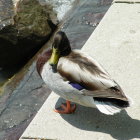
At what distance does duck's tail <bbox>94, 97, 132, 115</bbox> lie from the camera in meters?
4.01

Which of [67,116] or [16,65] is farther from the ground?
[67,116]

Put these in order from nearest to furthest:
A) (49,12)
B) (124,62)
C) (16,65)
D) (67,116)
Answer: (67,116), (124,62), (16,65), (49,12)

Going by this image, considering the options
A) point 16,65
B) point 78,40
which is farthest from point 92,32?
point 16,65

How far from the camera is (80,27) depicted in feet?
21.3

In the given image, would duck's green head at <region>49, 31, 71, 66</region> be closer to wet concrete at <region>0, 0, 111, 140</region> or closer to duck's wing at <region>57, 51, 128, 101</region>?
duck's wing at <region>57, 51, 128, 101</region>

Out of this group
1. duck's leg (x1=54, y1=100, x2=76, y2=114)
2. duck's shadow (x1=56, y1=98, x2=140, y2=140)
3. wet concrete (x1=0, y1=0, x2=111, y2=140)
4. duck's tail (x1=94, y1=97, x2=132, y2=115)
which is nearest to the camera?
duck's tail (x1=94, y1=97, x2=132, y2=115)

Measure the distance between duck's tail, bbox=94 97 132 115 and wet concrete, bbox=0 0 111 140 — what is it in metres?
0.94

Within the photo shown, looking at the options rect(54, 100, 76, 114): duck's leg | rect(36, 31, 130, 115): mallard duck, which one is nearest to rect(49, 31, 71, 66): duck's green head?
rect(36, 31, 130, 115): mallard duck

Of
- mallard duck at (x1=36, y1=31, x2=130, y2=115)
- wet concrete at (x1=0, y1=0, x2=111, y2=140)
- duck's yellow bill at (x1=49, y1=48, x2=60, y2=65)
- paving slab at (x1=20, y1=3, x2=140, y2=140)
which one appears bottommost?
wet concrete at (x1=0, y1=0, x2=111, y2=140)

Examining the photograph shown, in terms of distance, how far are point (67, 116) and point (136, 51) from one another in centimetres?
118

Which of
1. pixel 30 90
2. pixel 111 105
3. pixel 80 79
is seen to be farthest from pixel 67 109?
pixel 30 90

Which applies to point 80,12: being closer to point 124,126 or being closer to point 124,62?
point 124,62

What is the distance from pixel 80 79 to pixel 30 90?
4.28 feet

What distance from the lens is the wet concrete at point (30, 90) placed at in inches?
191
